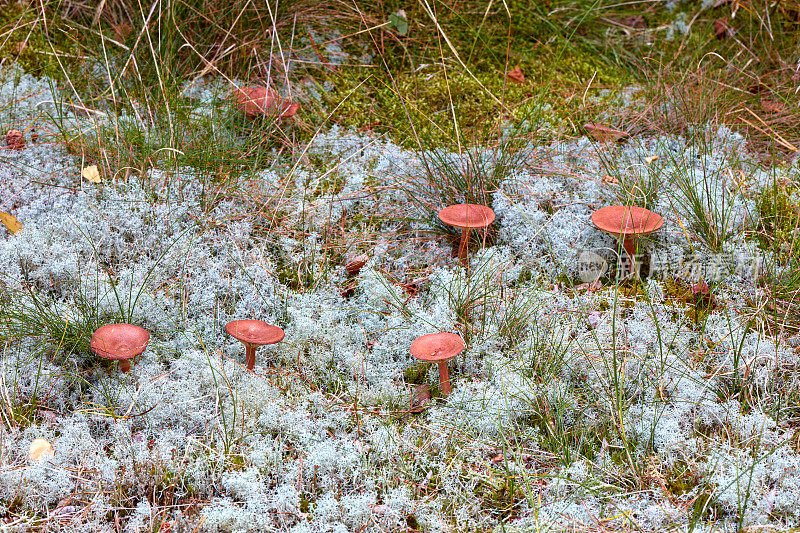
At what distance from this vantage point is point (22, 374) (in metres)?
2.42

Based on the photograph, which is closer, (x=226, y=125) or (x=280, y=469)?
(x=280, y=469)

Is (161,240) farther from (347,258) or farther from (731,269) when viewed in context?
(731,269)

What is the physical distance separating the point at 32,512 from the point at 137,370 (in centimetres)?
62

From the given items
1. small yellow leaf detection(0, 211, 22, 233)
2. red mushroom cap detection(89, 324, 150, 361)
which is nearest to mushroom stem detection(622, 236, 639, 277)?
red mushroom cap detection(89, 324, 150, 361)

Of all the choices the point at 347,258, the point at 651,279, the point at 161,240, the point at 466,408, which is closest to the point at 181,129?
the point at 161,240

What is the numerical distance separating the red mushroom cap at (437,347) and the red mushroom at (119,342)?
0.99 meters

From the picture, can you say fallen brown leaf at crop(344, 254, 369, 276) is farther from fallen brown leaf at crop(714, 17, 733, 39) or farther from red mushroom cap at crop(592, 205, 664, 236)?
fallen brown leaf at crop(714, 17, 733, 39)

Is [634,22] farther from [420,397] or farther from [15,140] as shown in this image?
[15,140]

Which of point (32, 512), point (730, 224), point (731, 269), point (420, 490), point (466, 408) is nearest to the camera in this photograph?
point (32, 512)

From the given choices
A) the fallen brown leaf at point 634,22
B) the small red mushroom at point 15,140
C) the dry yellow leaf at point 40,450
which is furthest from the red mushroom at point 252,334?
the fallen brown leaf at point 634,22

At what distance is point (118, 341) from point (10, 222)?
1.14 metres

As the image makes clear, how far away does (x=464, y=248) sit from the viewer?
3061 millimetres

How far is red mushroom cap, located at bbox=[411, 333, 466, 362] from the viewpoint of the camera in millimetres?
2318

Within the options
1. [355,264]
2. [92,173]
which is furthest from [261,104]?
[355,264]
